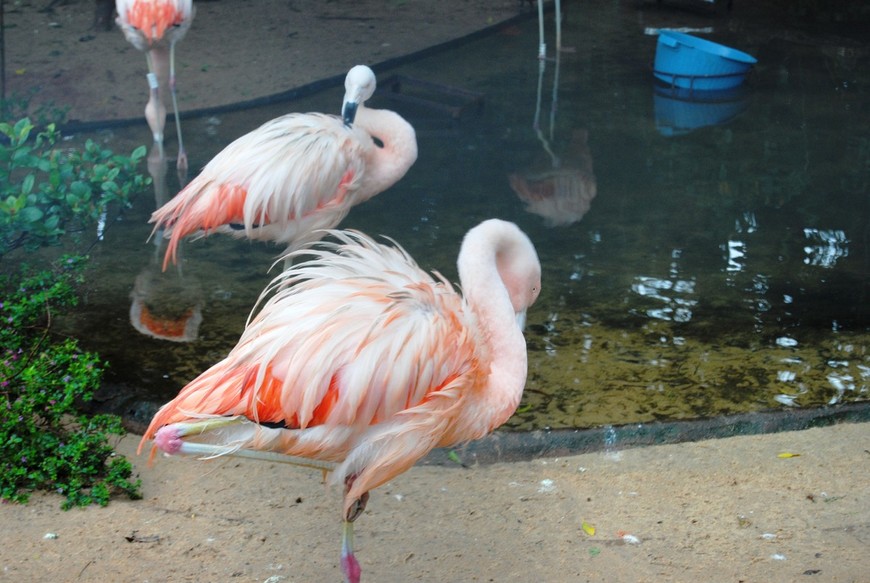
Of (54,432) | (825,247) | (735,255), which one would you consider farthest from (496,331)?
(825,247)

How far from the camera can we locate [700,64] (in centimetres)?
812

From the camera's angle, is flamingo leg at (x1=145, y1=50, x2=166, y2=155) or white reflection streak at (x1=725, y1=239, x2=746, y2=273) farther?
flamingo leg at (x1=145, y1=50, x2=166, y2=155)

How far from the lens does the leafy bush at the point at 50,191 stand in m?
3.79

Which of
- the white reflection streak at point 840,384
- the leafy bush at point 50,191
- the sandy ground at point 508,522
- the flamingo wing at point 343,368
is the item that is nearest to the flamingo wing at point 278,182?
the leafy bush at point 50,191

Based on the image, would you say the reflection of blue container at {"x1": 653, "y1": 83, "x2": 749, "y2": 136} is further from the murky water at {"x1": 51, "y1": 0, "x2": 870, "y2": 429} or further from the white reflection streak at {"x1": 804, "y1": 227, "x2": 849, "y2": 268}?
the white reflection streak at {"x1": 804, "y1": 227, "x2": 849, "y2": 268}

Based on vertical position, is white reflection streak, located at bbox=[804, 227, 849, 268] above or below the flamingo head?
below

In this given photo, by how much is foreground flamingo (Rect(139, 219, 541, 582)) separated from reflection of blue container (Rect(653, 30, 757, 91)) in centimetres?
589

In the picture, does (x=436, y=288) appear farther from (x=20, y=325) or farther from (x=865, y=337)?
(x=865, y=337)

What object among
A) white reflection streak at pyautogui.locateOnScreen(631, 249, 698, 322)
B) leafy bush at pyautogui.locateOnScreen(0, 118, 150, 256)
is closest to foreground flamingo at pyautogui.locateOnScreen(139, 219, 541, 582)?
leafy bush at pyautogui.locateOnScreen(0, 118, 150, 256)

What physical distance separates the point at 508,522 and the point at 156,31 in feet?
15.5

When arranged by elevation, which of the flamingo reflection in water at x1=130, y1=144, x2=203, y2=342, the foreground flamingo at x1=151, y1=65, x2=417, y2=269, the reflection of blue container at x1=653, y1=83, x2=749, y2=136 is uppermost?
the foreground flamingo at x1=151, y1=65, x2=417, y2=269

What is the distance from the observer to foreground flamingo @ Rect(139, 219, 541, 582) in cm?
256

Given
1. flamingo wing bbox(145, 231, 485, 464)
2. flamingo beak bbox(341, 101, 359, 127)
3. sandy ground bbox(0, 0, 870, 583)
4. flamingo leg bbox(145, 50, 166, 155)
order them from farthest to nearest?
flamingo leg bbox(145, 50, 166, 155), flamingo beak bbox(341, 101, 359, 127), sandy ground bbox(0, 0, 870, 583), flamingo wing bbox(145, 231, 485, 464)

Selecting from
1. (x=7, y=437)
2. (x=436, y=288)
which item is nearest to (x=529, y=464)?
(x=436, y=288)
